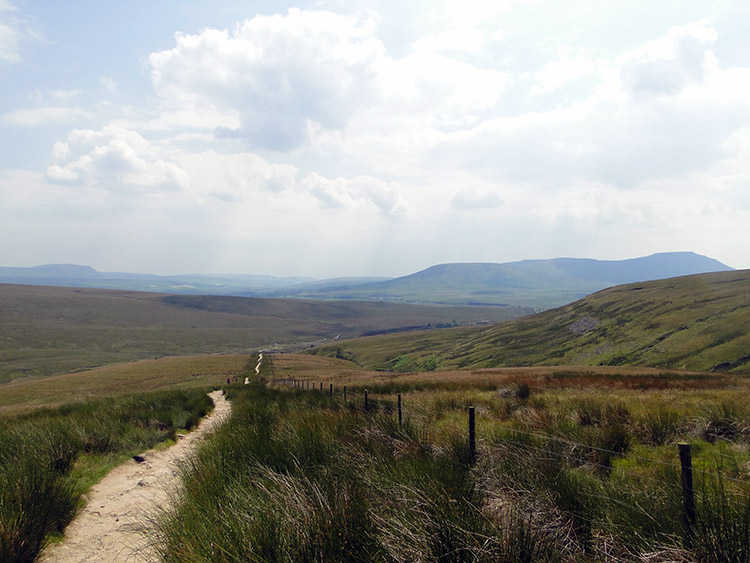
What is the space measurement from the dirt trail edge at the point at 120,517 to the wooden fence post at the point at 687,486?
189 inches

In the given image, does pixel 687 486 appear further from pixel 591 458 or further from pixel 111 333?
pixel 111 333

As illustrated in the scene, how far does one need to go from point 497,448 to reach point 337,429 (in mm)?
2600

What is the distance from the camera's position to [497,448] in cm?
564

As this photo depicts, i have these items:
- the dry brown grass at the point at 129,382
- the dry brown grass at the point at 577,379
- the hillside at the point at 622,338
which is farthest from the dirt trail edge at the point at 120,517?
Result: the hillside at the point at 622,338

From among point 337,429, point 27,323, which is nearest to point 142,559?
point 337,429

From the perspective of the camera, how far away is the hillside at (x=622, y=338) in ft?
179

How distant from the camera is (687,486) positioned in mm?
3277

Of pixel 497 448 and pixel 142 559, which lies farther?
pixel 497 448

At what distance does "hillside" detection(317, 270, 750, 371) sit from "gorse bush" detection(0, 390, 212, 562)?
56.0 metres

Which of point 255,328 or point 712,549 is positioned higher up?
point 712,549

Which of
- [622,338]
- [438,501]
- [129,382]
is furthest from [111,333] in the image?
[438,501]

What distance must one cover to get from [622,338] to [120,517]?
267 ft

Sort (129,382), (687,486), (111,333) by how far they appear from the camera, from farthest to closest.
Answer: (111,333) → (129,382) → (687,486)

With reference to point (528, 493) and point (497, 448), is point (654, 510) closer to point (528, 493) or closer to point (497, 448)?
point (528, 493)
